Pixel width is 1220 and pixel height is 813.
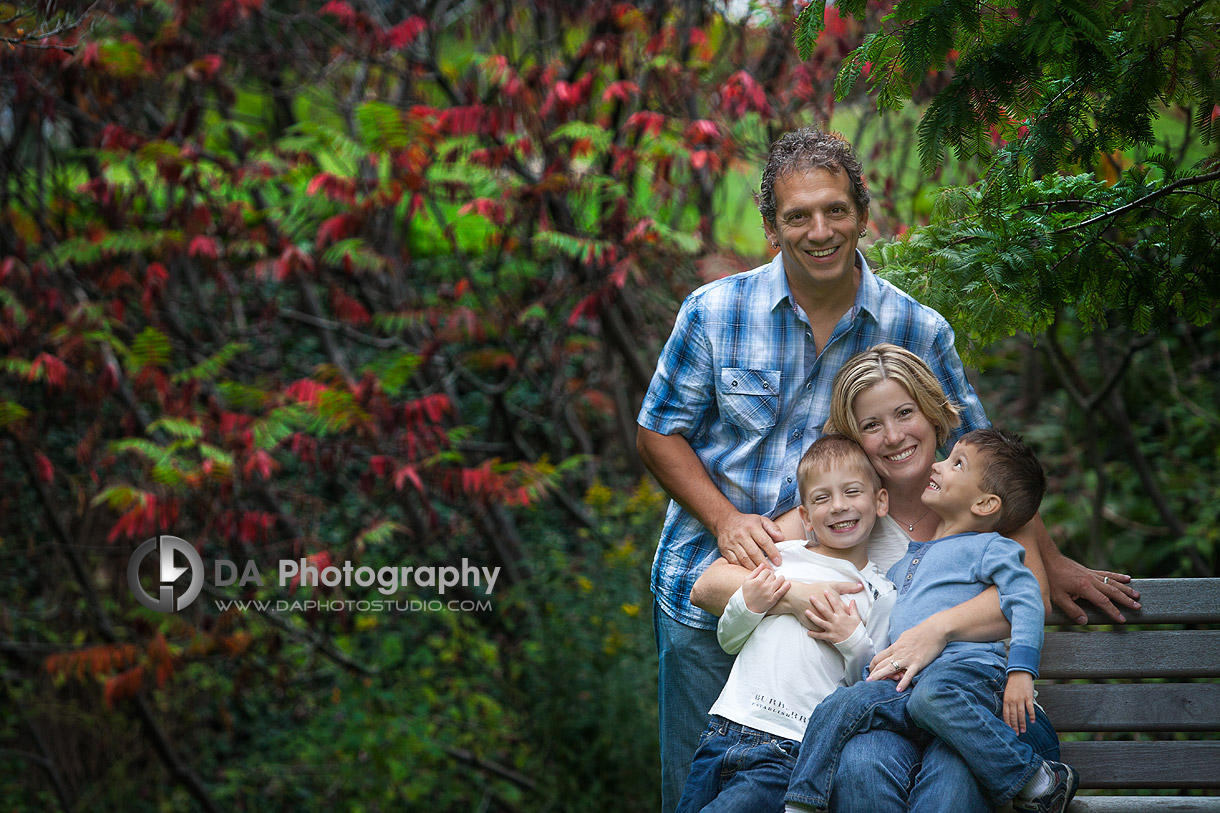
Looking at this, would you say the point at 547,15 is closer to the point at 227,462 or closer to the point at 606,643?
the point at 227,462

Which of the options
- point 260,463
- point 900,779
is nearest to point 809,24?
point 900,779

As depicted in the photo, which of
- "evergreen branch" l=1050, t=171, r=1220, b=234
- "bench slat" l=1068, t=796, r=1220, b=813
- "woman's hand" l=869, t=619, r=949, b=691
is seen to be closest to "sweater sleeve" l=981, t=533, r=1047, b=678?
"woman's hand" l=869, t=619, r=949, b=691

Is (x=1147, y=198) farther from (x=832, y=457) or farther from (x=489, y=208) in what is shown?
(x=489, y=208)

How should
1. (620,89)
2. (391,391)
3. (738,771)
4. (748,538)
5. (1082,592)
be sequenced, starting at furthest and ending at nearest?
(620,89) < (391,391) < (1082,592) < (748,538) < (738,771)

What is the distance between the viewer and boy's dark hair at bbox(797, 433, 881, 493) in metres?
2.40

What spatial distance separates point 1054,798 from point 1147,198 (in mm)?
1380

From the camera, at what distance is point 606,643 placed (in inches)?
192

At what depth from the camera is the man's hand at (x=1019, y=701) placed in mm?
2164

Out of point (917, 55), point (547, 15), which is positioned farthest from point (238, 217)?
point (917, 55)

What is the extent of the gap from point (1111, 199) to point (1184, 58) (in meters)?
0.62

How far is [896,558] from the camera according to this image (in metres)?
2.49

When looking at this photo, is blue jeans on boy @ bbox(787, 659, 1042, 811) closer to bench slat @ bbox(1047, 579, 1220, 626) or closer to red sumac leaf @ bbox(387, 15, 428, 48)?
bench slat @ bbox(1047, 579, 1220, 626)

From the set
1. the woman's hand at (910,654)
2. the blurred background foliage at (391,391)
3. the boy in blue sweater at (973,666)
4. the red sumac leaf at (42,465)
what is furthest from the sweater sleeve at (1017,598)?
the red sumac leaf at (42,465)

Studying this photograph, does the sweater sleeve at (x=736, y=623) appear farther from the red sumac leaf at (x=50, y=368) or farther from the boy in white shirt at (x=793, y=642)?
the red sumac leaf at (x=50, y=368)
